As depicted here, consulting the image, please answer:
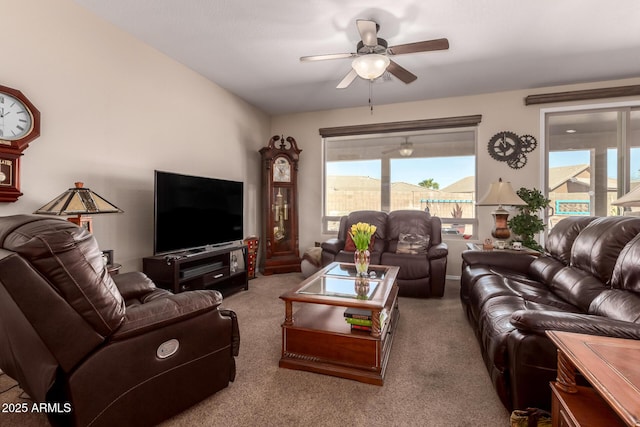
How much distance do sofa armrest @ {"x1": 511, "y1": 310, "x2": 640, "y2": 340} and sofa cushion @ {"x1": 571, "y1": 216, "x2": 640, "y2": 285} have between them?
79 centimetres

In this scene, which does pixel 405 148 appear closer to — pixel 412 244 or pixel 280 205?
pixel 412 244

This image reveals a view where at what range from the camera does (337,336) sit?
1.96 metres

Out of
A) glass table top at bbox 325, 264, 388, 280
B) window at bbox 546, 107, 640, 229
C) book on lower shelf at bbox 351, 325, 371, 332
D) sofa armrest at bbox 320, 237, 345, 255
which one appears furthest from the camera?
sofa armrest at bbox 320, 237, 345, 255

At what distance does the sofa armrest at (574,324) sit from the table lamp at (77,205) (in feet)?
8.58

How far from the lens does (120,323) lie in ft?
4.23

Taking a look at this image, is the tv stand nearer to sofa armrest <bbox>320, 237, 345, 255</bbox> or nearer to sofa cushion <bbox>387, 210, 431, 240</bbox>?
sofa armrest <bbox>320, 237, 345, 255</bbox>

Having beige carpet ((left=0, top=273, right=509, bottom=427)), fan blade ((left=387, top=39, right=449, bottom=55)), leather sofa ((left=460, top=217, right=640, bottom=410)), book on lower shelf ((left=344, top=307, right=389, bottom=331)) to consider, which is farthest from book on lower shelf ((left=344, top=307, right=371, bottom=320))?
fan blade ((left=387, top=39, right=449, bottom=55))

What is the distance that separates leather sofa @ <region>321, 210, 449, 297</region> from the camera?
351 centimetres

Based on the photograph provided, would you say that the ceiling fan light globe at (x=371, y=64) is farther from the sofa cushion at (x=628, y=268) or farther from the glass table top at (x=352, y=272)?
the sofa cushion at (x=628, y=268)

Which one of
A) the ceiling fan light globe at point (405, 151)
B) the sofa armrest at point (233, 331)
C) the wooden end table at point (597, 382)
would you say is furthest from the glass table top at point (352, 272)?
the ceiling fan light globe at point (405, 151)

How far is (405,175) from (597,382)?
422 centimetres

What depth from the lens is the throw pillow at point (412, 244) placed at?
3897mm

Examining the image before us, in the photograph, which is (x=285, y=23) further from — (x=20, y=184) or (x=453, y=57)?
(x=20, y=184)

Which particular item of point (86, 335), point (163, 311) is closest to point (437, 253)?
point (163, 311)
